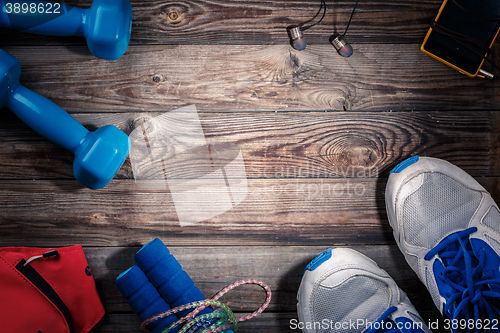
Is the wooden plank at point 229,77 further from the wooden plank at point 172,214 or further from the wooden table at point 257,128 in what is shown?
the wooden plank at point 172,214

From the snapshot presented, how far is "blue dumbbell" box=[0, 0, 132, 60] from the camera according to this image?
661 millimetres

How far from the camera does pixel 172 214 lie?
2.65 ft

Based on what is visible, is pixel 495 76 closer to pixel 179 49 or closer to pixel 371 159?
pixel 371 159

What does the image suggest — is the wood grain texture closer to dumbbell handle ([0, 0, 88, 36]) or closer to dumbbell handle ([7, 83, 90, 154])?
dumbbell handle ([7, 83, 90, 154])

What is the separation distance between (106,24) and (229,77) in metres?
0.32

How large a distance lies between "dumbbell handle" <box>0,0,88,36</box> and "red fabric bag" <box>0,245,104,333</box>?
1.82ft

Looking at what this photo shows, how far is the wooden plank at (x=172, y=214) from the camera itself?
80cm

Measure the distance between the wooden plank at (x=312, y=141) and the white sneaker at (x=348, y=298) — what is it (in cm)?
25

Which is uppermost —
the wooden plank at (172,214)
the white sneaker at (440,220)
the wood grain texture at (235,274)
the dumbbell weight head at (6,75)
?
the dumbbell weight head at (6,75)

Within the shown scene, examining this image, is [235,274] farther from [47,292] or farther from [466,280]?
[466,280]

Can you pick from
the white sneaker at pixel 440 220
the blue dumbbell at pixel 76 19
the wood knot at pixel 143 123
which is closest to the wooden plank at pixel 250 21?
the blue dumbbell at pixel 76 19

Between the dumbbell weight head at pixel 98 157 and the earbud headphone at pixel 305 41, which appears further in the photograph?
the earbud headphone at pixel 305 41

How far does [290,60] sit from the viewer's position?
800 mm

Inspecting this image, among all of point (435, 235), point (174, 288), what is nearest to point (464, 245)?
point (435, 235)
